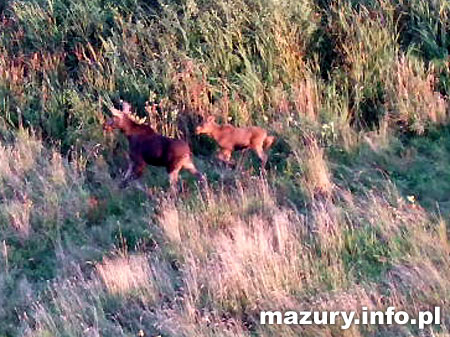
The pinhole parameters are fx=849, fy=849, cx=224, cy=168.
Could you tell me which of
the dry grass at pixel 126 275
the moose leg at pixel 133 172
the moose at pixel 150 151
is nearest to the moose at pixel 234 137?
the moose at pixel 150 151

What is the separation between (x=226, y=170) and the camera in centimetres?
796

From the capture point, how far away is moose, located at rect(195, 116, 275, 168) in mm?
7863

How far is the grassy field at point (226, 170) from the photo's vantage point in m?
5.79

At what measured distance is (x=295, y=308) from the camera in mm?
5562

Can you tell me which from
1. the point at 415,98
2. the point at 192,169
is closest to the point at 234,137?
the point at 192,169

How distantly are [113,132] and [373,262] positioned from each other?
11.6ft

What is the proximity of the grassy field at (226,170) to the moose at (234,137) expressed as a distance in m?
0.18

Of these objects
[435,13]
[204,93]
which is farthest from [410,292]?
[435,13]

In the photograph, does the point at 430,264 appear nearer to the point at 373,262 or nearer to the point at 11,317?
the point at 373,262

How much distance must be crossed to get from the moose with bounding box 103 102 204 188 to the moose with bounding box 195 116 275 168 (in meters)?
0.29

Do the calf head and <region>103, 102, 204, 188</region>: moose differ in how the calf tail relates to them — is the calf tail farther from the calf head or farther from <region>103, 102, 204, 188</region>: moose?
<region>103, 102, 204, 188</region>: moose

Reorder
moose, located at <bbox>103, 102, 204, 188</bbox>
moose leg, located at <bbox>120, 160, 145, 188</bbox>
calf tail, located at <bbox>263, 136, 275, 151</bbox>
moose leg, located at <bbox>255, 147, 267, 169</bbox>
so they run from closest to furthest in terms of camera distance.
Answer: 1. moose, located at <bbox>103, 102, 204, 188</bbox>
2. moose leg, located at <bbox>120, 160, 145, 188</bbox>
3. moose leg, located at <bbox>255, 147, 267, 169</bbox>
4. calf tail, located at <bbox>263, 136, 275, 151</bbox>

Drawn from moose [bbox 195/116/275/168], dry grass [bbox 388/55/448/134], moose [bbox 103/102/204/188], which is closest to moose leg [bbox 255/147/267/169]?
moose [bbox 195/116/275/168]

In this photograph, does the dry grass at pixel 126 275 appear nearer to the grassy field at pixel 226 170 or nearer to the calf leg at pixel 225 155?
the grassy field at pixel 226 170
